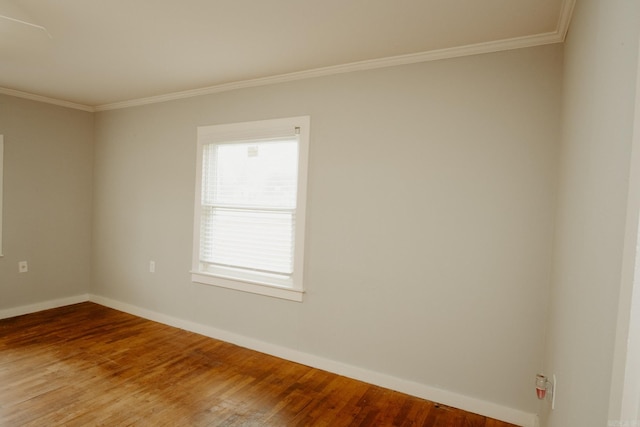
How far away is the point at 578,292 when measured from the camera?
1.27 metres

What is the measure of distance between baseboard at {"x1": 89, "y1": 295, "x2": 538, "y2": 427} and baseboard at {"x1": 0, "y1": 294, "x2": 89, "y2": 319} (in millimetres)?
1229

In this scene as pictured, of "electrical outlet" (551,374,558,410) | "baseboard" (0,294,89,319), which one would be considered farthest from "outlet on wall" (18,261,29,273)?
"electrical outlet" (551,374,558,410)

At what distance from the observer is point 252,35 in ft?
7.39

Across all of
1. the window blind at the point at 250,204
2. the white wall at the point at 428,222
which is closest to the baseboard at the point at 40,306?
the window blind at the point at 250,204

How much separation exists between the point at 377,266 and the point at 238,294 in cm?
142

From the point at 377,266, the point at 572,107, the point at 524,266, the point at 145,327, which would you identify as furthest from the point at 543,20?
the point at 145,327

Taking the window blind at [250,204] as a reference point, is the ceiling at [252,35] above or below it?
above

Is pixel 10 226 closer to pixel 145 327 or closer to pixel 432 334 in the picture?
pixel 145 327

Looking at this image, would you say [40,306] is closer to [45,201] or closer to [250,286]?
[45,201]

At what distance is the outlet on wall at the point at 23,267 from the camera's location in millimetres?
3853

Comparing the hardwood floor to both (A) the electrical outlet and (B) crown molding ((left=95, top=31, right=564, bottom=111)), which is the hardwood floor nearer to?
(A) the electrical outlet

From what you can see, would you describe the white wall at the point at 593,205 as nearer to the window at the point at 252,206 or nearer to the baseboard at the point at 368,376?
the baseboard at the point at 368,376

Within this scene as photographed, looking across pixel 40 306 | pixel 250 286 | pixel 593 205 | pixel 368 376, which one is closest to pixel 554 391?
pixel 593 205

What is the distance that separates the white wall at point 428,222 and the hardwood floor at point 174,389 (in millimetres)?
236
